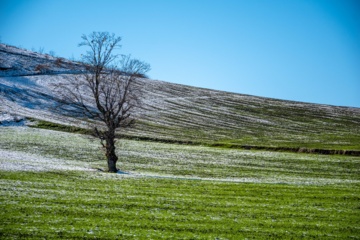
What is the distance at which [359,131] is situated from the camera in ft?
293

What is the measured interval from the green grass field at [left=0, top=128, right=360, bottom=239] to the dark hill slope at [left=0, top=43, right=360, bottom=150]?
22.3 meters

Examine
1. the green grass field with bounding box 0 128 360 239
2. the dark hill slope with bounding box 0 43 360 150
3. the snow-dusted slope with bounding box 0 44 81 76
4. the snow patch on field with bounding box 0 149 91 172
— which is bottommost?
the snow patch on field with bounding box 0 149 91 172

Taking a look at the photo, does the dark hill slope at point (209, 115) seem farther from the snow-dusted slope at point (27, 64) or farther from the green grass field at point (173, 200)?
the green grass field at point (173, 200)

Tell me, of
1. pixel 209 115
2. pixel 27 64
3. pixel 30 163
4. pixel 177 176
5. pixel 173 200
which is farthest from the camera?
pixel 27 64

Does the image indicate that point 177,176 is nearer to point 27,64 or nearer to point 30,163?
point 30,163

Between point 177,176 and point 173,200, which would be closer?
point 173,200

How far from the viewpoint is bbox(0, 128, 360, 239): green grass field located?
17.7 meters

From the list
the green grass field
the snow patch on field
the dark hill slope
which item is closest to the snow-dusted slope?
the dark hill slope

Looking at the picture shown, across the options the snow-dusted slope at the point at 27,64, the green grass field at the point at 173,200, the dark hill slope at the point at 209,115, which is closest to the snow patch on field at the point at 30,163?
the green grass field at the point at 173,200

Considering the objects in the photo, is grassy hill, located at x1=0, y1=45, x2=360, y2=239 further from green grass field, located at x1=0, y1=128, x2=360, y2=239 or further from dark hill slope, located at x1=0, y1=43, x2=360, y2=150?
dark hill slope, located at x1=0, y1=43, x2=360, y2=150

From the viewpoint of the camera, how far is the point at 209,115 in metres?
96.8

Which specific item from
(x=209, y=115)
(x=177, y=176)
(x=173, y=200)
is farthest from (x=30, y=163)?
(x=209, y=115)

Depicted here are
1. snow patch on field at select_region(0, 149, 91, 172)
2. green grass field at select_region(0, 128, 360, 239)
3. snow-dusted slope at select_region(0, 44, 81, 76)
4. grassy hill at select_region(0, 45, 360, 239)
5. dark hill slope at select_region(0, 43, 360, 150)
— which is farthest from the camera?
snow-dusted slope at select_region(0, 44, 81, 76)

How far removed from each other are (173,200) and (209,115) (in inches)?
2875
